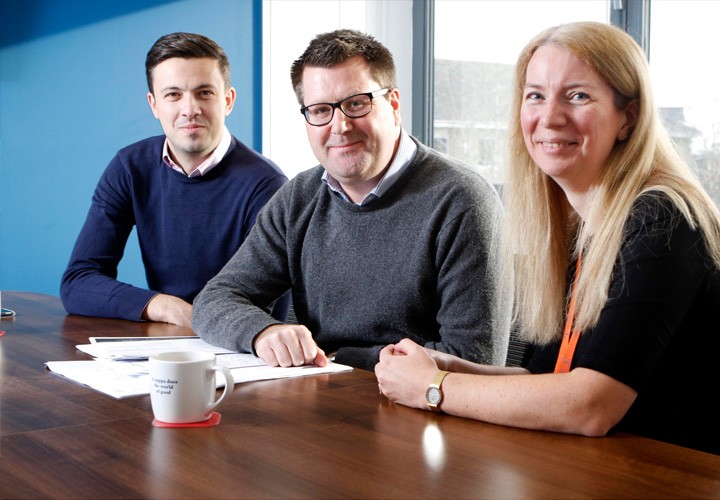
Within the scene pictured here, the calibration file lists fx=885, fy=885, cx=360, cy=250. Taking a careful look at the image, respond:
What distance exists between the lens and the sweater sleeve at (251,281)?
2016 millimetres

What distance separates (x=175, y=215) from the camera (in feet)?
9.34

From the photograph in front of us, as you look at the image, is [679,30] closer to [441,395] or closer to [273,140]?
[273,140]

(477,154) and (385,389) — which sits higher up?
(477,154)

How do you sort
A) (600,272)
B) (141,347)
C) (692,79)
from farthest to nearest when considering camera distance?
(692,79)
(141,347)
(600,272)

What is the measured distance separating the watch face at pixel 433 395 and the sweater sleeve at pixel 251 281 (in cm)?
67

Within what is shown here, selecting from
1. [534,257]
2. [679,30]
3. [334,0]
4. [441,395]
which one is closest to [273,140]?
[334,0]

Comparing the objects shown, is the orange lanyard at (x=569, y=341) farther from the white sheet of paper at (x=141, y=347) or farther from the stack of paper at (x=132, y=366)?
the white sheet of paper at (x=141, y=347)

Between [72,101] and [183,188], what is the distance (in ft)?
7.11

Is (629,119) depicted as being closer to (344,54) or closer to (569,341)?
(569,341)

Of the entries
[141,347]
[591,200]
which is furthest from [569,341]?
[141,347]

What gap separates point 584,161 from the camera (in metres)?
1.52

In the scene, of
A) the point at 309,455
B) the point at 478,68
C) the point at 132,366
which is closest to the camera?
the point at 309,455

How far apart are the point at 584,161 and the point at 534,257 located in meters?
0.25

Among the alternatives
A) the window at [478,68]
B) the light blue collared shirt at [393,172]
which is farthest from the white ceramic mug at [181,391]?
the window at [478,68]
